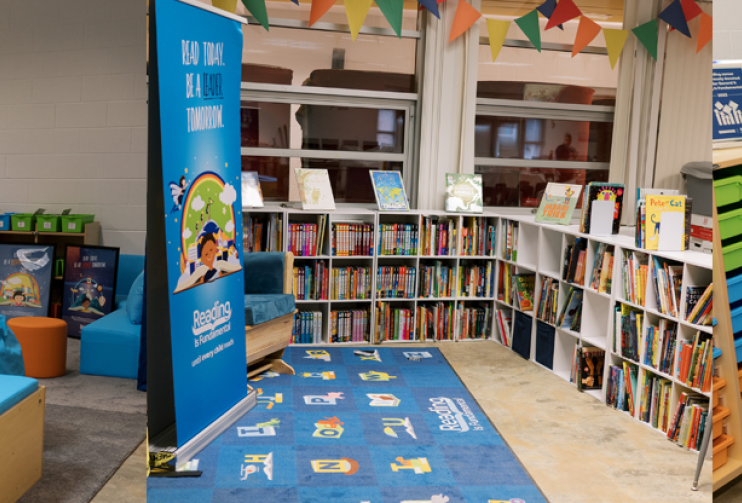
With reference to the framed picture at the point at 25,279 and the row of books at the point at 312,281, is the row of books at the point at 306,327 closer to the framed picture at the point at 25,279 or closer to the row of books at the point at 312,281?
the row of books at the point at 312,281

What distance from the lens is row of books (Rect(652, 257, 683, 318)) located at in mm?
3145

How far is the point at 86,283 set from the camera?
212 cm

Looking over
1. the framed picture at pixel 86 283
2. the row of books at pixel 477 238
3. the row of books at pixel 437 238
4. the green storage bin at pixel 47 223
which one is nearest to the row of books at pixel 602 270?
the row of books at pixel 477 238

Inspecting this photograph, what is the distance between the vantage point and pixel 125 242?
7.38 feet

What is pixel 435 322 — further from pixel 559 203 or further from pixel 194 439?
pixel 194 439

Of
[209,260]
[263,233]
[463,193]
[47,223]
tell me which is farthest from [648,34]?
[47,223]

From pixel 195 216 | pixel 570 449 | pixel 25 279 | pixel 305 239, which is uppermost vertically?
pixel 195 216

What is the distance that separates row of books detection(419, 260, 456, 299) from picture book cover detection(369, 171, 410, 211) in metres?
0.52

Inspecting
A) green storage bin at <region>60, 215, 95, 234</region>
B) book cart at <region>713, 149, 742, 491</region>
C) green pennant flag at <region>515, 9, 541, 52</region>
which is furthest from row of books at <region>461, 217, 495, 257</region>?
book cart at <region>713, 149, 742, 491</region>

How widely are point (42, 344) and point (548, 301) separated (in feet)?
10.7

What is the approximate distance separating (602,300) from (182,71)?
2.85 metres

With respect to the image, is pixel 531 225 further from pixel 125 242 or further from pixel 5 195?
pixel 5 195

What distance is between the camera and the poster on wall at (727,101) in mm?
723

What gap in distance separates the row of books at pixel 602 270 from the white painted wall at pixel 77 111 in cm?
268
